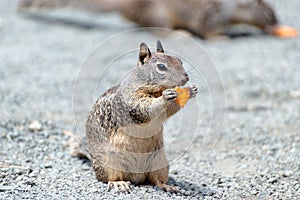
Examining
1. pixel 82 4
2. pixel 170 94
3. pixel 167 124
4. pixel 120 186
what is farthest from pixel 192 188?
pixel 82 4

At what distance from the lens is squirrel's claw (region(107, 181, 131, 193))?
3719mm

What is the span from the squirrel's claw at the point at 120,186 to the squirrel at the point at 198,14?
538cm

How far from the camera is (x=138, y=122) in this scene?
139 inches

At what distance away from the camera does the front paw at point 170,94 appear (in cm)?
334

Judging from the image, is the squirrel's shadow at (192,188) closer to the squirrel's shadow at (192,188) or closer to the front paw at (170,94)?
the squirrel's shadow at (192,188)

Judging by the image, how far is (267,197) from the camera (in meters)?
3.87

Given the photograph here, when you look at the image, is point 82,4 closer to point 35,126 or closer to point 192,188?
point 35,126

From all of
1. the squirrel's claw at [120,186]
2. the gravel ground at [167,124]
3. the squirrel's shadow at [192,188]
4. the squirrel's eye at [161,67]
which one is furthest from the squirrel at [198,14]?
the squirrel's eye at [161,67]

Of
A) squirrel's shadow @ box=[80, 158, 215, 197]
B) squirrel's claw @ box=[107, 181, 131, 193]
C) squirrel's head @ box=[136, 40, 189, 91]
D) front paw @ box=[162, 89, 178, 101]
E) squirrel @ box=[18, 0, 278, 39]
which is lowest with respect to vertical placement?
squirrel's claw @ box=[107, 181, 131, 193]

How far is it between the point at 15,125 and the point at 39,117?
44 centimetres

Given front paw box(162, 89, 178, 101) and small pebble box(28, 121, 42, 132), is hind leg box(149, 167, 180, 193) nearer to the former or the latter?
front paw box(162, 89, 178, 101)

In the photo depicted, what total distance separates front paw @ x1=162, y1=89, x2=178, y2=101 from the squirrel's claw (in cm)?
71

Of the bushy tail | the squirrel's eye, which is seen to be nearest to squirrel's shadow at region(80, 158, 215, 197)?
the squirrel's eye

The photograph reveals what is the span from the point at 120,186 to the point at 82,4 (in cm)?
614
